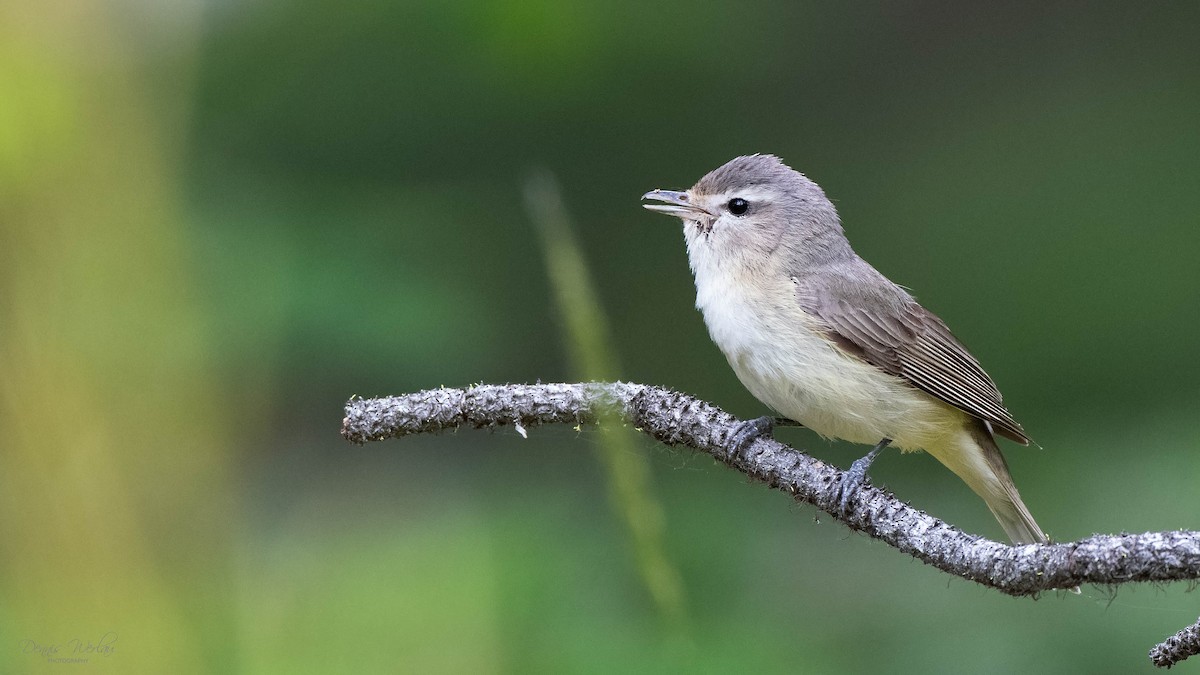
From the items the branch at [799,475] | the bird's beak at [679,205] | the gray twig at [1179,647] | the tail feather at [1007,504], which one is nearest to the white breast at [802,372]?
the tail feather at [1007,504]

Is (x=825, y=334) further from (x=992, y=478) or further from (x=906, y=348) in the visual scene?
(x=992, y=478)

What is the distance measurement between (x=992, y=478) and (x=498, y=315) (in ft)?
6.69

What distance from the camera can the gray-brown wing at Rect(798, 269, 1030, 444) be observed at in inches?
145

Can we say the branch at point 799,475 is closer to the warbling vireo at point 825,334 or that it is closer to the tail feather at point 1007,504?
the warbling vireo at point 825,334

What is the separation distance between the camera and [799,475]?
8.73 ft

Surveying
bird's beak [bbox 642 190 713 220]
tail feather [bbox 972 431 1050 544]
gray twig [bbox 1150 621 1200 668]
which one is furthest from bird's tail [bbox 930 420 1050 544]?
gray twig [bbox 1150 621 1200 668]

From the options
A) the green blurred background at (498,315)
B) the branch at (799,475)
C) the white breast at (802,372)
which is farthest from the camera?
the white breast at (802,372)

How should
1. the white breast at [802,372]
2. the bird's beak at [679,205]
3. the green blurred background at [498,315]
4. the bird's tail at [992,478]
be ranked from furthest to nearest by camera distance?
1. the bird's beak at [679,205]
2. the bird's tail at [992,478]
3. the white breast at [802,372]
4. the green blurred background at [498,315]

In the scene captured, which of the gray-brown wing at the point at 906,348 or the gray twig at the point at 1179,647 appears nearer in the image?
the gray twig at the point at 1179,647

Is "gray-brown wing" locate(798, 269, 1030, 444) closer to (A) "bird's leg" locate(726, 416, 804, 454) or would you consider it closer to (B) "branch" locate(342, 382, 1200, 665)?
(A) "bird's leg" locate(726, 416, 804, 454)

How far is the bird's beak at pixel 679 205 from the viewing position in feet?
13.1

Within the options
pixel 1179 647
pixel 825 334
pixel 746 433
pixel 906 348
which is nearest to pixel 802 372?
pixel 825 334

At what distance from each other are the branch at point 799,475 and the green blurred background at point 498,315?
16cm

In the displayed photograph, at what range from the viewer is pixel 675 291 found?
16.1 ft
